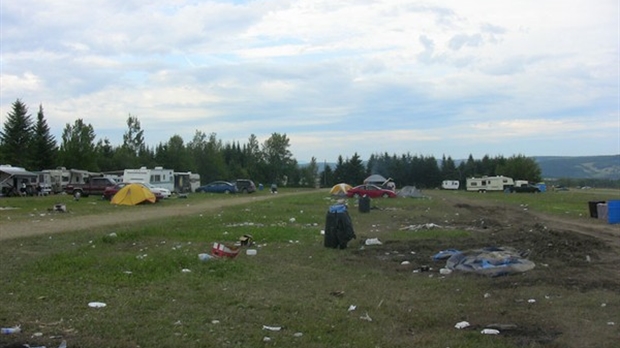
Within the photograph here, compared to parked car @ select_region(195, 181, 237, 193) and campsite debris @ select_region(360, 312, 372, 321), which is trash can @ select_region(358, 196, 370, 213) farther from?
parked car @ select_region(195, 181, 237, 193)

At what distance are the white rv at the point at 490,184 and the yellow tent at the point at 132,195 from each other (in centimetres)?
6056

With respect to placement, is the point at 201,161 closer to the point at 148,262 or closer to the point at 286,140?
the point at 286,140

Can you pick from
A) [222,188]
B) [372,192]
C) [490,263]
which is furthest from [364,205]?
[222,188]

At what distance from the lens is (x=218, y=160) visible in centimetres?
9475

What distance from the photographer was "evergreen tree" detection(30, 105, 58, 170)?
64.6 metres

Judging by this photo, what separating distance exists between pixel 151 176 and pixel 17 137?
25088 mm

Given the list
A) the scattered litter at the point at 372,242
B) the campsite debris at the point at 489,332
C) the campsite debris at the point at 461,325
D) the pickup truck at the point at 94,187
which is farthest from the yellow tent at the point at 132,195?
the campsite debris at the point at 489,332

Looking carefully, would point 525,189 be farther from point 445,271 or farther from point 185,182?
point 445,271

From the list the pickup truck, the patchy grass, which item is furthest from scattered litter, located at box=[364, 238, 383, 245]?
the pickup truck

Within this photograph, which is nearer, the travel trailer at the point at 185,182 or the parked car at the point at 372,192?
the parked car at the point at 372,192

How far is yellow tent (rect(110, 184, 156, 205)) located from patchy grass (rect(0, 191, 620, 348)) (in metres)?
20.9

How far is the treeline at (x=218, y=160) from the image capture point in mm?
67062

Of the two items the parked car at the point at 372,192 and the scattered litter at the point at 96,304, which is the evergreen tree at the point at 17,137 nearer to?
the parked car at the point at 372,192

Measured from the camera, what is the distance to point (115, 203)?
35469 mm
